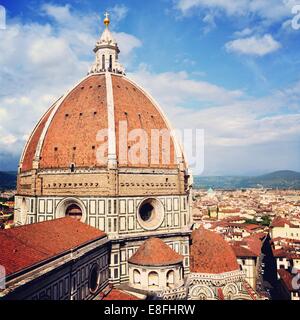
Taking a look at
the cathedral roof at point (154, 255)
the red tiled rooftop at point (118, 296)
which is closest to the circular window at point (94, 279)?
the red tiled rooftop at point (118, 296)

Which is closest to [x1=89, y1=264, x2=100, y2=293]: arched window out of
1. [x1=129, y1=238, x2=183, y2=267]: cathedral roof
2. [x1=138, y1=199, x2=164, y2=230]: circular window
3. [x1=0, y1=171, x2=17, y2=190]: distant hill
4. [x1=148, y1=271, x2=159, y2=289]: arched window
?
[x1=129, y1=238, x2=183, y2=267]: cathedral roof

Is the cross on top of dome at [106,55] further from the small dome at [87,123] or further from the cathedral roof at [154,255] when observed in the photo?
the cathedral roof at [154,255]

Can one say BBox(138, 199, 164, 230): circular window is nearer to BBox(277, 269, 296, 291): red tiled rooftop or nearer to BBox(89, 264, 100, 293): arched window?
BBox(89, 264, 100, 293): arched window

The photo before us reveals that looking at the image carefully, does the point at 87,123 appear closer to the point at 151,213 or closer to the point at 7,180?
the point at 151,213

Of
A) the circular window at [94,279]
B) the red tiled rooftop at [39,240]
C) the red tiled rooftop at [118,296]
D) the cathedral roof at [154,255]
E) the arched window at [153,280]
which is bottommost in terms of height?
the red tiled rooftop at [118,296]

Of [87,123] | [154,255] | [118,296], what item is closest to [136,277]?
[154,255]
